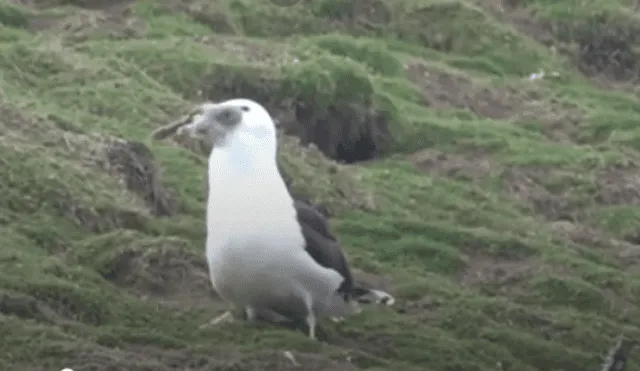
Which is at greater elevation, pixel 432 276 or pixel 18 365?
pixel 18 365

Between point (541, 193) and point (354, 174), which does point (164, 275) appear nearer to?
point (354, 174)

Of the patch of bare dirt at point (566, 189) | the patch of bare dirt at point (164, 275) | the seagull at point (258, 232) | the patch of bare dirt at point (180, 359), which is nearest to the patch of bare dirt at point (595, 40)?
the patch of bare dirt at point (566, 189)

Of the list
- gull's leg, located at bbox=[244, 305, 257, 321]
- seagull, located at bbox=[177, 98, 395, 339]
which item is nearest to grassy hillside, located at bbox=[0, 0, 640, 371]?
gull's leg, located at bbox=[244, 305, 257, 321]

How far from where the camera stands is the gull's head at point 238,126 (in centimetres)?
1182

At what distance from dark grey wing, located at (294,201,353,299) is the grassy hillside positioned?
50 centimetres

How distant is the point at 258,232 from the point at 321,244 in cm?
69

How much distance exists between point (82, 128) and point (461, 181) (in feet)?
18.3

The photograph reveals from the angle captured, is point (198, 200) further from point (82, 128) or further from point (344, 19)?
point (344, 19)

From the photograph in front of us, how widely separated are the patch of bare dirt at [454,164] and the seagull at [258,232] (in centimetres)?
906

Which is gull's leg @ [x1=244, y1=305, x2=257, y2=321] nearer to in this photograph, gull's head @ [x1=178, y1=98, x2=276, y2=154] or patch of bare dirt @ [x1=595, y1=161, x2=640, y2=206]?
gull's head @ [x1=178, y1=98, x2=276, y2=154]

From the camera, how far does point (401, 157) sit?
70.2ft

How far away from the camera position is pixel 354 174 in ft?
63.6

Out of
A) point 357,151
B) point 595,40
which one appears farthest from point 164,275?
point 595,40

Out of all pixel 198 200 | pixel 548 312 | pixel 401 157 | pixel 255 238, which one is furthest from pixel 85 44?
pixel 255 238
